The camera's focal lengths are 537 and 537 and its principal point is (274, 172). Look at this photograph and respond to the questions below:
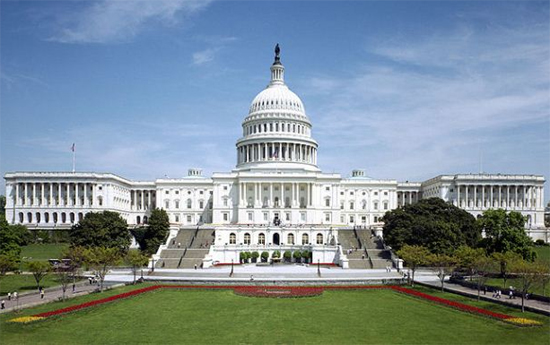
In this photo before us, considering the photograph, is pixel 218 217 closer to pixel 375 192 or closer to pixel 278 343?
pixel 375 192

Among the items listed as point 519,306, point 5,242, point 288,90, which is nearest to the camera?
point 519,306

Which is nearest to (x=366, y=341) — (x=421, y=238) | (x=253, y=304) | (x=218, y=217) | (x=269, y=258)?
(x=253, y=304)

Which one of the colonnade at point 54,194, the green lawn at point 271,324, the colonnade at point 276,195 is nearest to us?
the green lawn at point 271,324

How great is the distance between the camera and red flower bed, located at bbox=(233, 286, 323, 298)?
168ft

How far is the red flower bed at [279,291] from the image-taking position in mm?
51084

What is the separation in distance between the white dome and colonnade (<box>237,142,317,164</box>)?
9.31 metres

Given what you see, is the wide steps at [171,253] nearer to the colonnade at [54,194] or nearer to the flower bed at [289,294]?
the flower bed at [289,294]

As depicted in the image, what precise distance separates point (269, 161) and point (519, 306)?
87538 millimetres

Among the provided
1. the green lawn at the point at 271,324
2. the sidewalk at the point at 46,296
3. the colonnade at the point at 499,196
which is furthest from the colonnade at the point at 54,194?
the colonnade at the point at 499,196

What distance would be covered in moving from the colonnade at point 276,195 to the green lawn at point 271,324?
66903 mm

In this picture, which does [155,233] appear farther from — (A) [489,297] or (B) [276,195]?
(A) [489,297]

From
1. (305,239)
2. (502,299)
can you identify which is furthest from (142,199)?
(502,299)

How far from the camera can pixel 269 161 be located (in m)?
126

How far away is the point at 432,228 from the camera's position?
7944 cm
